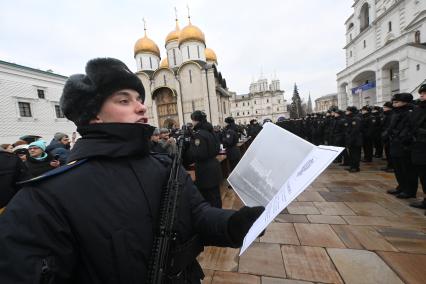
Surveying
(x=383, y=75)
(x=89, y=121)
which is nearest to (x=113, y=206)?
(x=89, y=121)

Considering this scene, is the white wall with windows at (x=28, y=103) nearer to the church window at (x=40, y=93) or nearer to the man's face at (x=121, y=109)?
the church window at (x=40, y=93)

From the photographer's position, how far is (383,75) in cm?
2394

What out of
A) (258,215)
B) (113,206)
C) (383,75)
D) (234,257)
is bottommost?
(234,257)

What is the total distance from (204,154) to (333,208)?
2867 millimetres

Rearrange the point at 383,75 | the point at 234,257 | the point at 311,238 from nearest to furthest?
the point at 234,257, the point at 311,238, the point at 383,75

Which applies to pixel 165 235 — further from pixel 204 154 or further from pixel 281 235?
pixel 281 235

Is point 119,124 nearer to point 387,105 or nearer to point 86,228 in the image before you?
point 86,228

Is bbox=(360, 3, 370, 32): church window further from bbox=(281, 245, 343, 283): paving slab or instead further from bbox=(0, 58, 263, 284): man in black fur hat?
bbox=(0, 58, 263, 284): man in black fur hat

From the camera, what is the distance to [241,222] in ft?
3.53

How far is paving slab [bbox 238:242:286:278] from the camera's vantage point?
2.65 meters

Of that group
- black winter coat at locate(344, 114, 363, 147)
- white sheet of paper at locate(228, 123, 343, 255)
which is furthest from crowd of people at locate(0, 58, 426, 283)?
black winter coat at locate(344, 114, 363, 147)

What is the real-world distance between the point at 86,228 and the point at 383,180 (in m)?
7.25

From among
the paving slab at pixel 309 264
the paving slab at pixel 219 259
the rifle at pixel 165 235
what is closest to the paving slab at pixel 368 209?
the paving slab at pixel 309 264

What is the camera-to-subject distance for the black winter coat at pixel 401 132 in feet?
13.9
